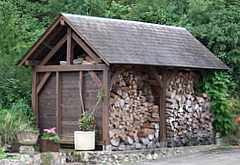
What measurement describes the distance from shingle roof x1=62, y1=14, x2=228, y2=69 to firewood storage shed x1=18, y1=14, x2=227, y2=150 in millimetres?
35

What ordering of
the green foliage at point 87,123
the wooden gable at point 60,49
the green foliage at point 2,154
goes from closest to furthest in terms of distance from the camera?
1. the green foliage at point 2,154
2. the green foliage at point 87,123
3. the wooden gable at point 60,49

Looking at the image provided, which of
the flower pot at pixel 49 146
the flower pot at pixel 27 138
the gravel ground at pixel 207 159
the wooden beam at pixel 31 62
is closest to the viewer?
the flower pot at pixel 27 138

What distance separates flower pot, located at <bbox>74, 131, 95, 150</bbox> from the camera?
15375 millimetres

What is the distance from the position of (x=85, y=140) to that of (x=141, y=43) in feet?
11.6

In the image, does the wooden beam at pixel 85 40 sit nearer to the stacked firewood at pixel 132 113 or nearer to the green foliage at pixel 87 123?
the stacked firewood at pixel 132 113

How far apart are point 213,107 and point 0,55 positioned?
702cm

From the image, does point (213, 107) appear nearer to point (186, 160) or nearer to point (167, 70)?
point (167, 70)

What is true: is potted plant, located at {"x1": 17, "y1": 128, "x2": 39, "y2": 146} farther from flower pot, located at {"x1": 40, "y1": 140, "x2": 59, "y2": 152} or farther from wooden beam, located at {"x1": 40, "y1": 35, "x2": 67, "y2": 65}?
wooden beam, located at {"x1": 40, "y1": 35, "x2": 67, "y2": 65}

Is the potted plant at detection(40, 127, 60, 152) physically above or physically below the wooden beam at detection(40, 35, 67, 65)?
below

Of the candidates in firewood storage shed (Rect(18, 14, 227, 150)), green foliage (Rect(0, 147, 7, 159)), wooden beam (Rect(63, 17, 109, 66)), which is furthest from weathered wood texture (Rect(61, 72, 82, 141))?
green foliage (Rect(0, 147, 7, 159))

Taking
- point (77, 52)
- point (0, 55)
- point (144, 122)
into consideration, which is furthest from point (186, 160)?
point (0, 55)

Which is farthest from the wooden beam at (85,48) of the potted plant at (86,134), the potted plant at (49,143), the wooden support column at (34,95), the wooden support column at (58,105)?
the potted plant at (49,143)

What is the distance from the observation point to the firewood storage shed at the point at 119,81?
1582 cm

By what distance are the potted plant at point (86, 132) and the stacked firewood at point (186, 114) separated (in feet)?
9.40
